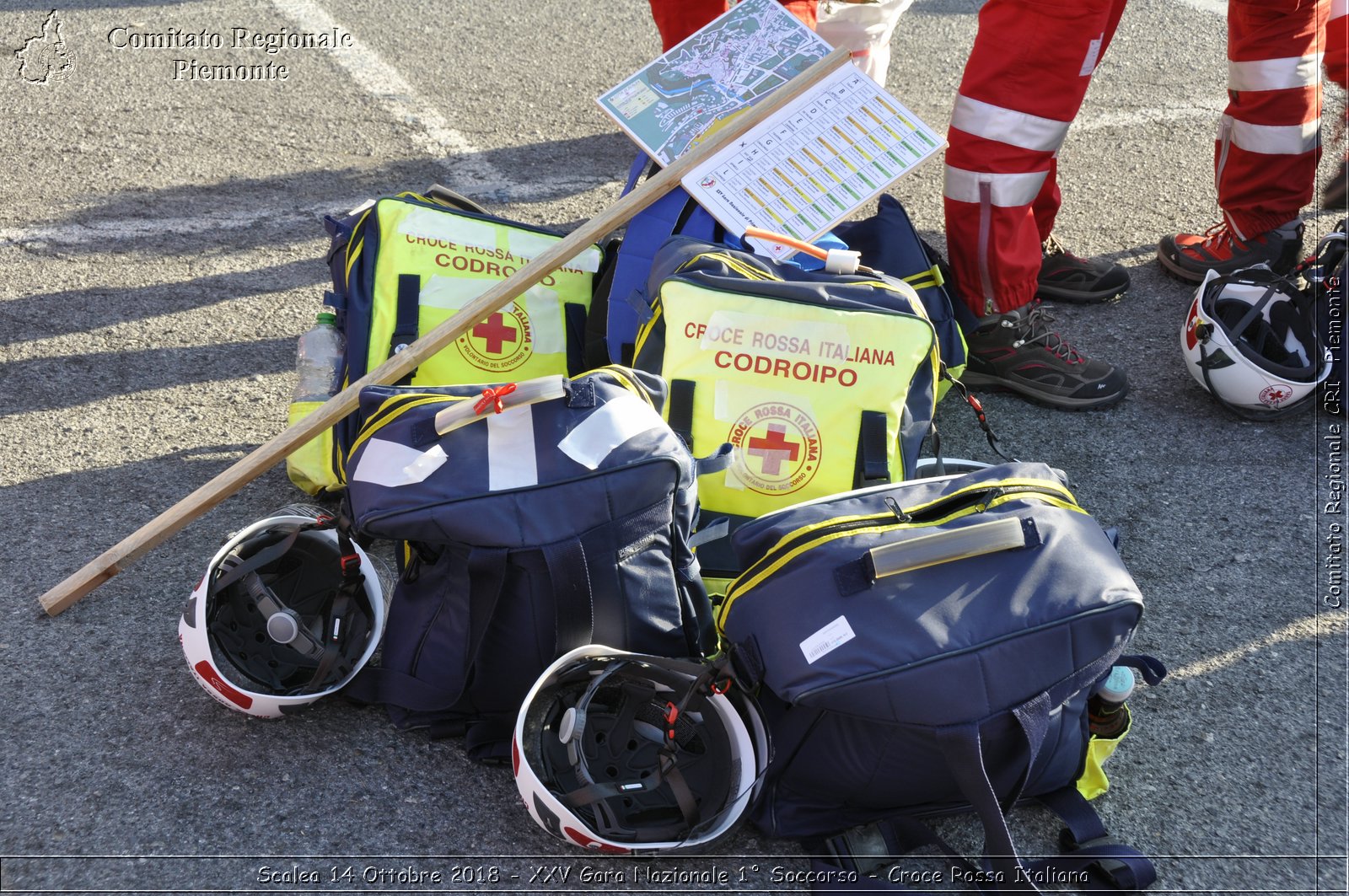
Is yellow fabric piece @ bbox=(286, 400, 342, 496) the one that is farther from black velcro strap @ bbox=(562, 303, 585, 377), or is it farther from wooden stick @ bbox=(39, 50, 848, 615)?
black velcro strap @ bbox=(562, 303, 585, 377)

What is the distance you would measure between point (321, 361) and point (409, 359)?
1.27 ft

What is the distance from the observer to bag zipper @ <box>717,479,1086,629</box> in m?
1.90

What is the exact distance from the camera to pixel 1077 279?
3568 millimetres

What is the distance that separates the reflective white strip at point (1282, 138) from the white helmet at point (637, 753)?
8.65 feet

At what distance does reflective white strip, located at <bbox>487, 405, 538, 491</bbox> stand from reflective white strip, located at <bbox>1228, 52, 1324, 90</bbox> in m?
2.65

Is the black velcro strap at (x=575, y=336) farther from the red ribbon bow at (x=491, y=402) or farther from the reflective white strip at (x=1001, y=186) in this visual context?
the reflective white strip at (x=1001, y=186)

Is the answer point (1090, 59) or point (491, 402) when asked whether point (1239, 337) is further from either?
point (491, 402)

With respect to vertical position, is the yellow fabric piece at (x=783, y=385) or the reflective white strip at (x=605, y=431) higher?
the reflective white strip at (x=605, y=431)

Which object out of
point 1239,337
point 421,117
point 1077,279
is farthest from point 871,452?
point 421,117

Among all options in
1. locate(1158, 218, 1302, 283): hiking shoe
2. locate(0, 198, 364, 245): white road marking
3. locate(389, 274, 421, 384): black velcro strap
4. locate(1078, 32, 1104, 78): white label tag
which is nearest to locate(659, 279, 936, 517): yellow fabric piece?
locate(389, 274, 421, 384): black velcro strap

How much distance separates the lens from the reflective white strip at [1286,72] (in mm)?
3355

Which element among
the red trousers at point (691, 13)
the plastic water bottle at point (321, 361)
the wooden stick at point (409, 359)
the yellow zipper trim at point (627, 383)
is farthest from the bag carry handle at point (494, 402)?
the red trousers at point (691, 13)

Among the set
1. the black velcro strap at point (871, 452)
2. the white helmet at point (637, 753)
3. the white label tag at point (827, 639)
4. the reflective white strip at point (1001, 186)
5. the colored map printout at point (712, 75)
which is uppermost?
the colored map printout at point (712, 75)

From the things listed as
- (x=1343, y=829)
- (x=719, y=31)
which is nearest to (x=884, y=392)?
(x=1343, y=829)
